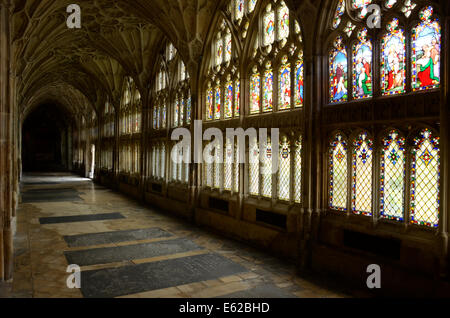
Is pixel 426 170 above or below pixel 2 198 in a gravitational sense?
above

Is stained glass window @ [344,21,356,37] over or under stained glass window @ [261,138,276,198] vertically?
over

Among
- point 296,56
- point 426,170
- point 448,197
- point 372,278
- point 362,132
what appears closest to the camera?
point 448,197

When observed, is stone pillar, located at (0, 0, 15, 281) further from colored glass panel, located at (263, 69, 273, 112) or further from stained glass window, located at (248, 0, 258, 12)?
stained glass window, located at (248, 0, 258, 12)

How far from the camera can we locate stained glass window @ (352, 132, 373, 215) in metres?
5.47

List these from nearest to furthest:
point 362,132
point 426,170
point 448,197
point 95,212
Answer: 1. point 448,197
2. point 426,170
3. point 362,132
4. point 95,212

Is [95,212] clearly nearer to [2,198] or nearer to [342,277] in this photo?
[2,198]

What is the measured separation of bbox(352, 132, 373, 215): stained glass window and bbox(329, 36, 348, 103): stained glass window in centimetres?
88

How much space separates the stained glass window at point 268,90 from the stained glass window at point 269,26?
0.58 metres

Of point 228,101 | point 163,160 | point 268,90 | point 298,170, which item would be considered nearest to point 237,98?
point 228,101

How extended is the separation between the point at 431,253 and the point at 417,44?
116 inches

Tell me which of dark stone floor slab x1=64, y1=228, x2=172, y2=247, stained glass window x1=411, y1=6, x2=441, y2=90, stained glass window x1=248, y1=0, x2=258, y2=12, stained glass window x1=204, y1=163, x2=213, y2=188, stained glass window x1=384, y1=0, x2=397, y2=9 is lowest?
dark stone floor slab x1=64, y1=228, x2=172, y2=247

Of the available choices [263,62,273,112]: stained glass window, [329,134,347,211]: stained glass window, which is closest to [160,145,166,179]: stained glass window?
[263,62,273,112]: stained glass window

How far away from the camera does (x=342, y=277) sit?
18.4ft

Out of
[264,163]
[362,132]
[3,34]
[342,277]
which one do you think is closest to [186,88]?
[264,163]
